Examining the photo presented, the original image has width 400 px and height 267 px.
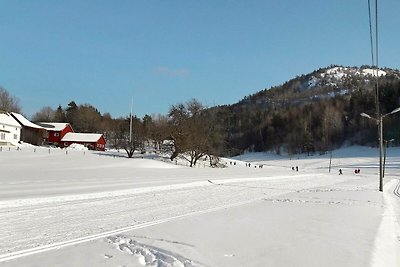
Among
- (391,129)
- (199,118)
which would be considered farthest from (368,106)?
(199,118)

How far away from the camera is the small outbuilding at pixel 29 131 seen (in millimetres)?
90875

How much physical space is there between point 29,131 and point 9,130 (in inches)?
461

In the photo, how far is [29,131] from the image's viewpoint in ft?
306

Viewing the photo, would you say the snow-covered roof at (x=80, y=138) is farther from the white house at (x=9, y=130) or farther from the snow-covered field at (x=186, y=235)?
the snow-covered field at (x=186, y=235)

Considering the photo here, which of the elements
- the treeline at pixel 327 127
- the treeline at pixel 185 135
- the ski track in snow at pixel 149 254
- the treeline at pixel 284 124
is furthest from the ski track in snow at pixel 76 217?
the treeline at pixel 327 127

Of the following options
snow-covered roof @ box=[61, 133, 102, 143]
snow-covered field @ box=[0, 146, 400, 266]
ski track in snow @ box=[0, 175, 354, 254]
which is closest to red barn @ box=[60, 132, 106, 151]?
snow-covered roof @ box=[61, 133, 102, 143]

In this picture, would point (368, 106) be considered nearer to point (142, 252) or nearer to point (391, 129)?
point (391, 129)

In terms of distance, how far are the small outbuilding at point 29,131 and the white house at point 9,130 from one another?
278 cm

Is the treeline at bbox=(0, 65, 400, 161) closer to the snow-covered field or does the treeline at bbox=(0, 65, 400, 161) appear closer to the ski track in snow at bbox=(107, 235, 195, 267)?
the snow-covered field

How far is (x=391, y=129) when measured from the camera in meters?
155

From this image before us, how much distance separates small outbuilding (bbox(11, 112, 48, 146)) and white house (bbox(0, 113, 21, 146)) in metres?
2.78

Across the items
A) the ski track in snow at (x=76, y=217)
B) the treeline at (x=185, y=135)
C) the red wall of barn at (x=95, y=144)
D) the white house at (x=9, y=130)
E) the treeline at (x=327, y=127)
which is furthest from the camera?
the treeline at (x=327, y=127)

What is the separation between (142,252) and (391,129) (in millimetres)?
165385

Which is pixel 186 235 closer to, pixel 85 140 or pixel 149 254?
pixel 149 254
